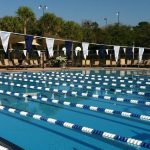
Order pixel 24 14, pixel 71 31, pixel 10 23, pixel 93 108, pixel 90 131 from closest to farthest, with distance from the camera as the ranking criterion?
pixel 90 131
pixel 93 108
pixel 10 23
pixel 24 14
pixel 71 31

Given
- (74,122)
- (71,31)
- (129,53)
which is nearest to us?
(74,122)

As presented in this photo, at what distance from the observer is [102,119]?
8.38 m

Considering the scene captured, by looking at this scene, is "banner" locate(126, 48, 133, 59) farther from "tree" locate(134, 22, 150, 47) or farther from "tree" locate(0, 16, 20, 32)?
"tree" locate(0, 16, 20, 32)

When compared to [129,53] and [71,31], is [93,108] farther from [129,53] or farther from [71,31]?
[71,31]

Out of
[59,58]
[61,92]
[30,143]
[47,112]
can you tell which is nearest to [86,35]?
[59,58]

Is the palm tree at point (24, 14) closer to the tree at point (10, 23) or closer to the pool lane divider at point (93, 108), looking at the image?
the tree at point (10, 23)

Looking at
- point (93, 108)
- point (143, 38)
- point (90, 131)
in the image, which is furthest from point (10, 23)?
point (90, 131)

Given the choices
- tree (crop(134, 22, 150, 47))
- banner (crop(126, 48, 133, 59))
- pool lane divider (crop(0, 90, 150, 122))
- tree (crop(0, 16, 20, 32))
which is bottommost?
pool lane divider (crop(0, 90, 150, 122))

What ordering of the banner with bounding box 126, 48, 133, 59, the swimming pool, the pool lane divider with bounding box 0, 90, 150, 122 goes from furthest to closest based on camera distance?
the banner with bounding box 126, 48, 133, 59
the pool lane divider with bounding box 0, 90, 150, 122
the swimming pool

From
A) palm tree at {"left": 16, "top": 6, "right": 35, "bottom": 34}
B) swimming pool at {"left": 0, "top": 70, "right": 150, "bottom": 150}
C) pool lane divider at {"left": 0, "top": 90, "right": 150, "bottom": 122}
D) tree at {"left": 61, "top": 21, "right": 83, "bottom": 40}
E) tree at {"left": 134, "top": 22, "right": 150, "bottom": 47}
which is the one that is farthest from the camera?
tree at {"left": 134, "top": 22, "right": 150, "bottom": 47}

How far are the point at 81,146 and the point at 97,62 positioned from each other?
23.5m

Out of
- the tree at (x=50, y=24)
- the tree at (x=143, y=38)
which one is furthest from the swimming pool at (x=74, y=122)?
the tree at (x=143, y=38)

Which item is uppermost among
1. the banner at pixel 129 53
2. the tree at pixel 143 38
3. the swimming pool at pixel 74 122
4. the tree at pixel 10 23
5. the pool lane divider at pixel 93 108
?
the tree at pixel 10 23

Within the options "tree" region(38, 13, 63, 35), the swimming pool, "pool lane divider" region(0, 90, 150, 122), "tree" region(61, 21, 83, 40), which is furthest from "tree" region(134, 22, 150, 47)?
"pool lane divider" region(0, 90, 150, 122)
